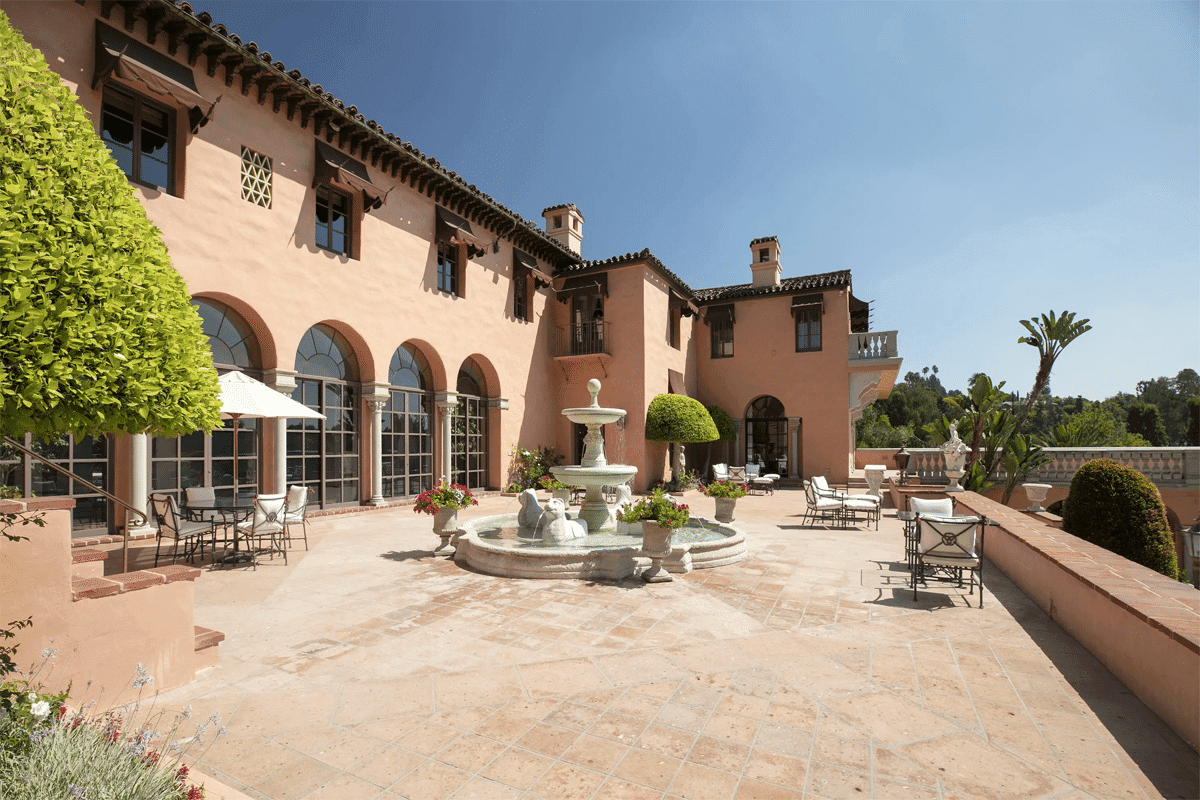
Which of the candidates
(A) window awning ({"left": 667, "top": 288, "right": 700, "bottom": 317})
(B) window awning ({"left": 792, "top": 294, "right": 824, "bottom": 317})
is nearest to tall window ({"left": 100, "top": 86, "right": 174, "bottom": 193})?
(A) window awning ({"left": 667, "top": 288, "right": 700, "bottom": 317})

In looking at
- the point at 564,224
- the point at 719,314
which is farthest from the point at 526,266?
the point at 719,314

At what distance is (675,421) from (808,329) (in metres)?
6.72

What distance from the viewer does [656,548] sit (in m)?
6.73

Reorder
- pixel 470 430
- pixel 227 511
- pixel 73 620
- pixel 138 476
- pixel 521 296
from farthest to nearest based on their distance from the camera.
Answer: pixel 521 296
pixel 470 430
pixel 138 476
pixel 227 511
pixel 73 620

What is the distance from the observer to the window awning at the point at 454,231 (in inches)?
570

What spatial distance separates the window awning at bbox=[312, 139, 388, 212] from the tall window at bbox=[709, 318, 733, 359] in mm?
13116

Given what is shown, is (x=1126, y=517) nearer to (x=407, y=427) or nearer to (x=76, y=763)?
(x=76, y=763)

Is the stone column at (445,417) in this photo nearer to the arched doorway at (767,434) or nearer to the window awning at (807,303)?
the arched doorway at (767,434)

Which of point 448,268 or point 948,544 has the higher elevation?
point 448,268

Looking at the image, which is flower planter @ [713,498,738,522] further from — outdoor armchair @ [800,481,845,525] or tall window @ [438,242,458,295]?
tall window @ [438,242,458,295]

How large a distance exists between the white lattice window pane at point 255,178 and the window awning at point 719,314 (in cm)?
1530

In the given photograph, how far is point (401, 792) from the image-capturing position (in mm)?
2781

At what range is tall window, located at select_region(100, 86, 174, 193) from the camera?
342 inches

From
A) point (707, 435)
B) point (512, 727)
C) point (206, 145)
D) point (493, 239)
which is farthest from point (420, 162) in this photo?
point (512, 727)
